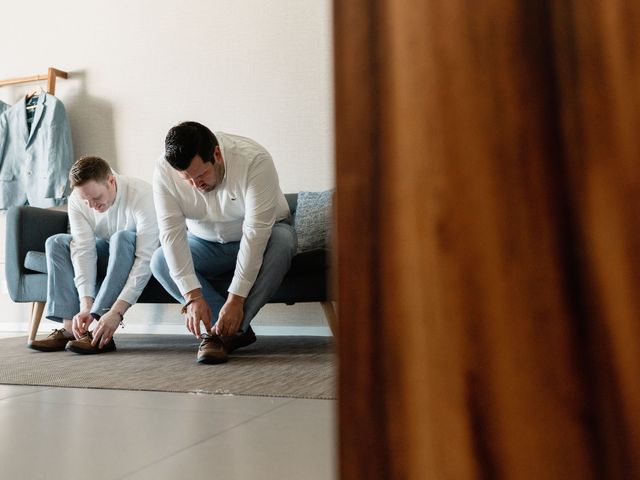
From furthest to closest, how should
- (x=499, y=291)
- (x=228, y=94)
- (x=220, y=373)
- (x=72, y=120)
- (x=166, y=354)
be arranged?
(x=72, y=120)
(x=228, y=94)
(x=166, y=354)
(x=220, y=373)
(x=499, y=291)

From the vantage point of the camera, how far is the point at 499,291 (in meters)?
0.21

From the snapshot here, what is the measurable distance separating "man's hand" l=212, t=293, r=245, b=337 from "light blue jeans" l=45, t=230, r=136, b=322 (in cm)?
58

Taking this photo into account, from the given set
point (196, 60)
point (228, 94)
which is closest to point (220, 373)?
point (228, 94)

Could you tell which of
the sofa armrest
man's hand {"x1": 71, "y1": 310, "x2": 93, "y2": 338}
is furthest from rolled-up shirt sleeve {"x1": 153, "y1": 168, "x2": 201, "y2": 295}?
the sofa armrest

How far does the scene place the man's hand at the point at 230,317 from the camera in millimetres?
1852

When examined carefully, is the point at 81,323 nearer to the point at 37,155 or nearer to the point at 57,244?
the point at 57,244

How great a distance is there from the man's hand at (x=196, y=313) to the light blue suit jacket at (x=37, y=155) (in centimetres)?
175

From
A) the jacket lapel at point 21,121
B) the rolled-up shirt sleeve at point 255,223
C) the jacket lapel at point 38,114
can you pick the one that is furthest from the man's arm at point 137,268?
the jacket lapel at point 21,121

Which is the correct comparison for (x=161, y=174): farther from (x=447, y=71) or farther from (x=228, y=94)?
(x=447, y=71)

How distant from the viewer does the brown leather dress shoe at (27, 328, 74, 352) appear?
227cm

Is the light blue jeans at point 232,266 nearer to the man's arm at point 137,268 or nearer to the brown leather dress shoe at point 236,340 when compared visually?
the brown leather dress shoe at point 236,340

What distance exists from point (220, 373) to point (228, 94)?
1.89 meters

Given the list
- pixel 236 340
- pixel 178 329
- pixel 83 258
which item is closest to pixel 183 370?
pixel 236 340

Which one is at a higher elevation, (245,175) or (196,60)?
(196,60)
